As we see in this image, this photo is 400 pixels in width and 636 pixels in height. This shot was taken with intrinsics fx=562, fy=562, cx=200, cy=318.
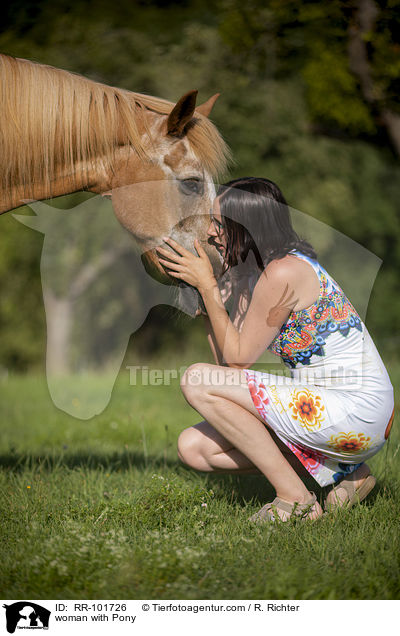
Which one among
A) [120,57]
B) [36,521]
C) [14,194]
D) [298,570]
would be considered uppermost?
[120,57]

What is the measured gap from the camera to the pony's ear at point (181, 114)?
2.94 m

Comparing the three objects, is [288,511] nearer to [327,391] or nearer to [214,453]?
[214,453]

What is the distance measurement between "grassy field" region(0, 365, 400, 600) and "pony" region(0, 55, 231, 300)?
1304mm

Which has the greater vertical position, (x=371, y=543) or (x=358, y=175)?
(x=358, y=175)

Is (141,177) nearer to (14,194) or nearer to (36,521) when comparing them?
(14,194)

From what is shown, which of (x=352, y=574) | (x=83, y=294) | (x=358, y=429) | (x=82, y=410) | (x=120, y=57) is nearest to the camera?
(x=352, y=574)

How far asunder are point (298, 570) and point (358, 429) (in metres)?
0.76

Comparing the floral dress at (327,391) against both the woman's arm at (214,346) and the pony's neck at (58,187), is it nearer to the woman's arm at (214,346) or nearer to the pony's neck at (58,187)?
the woman's arm at (214,346)

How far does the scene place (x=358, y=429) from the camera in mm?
2756

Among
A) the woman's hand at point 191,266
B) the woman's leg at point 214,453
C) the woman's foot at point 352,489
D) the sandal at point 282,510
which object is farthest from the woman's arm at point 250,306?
the woman's foot at point 352,489

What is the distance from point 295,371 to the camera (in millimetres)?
A: 3004

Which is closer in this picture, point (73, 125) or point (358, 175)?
point (73, 125)
